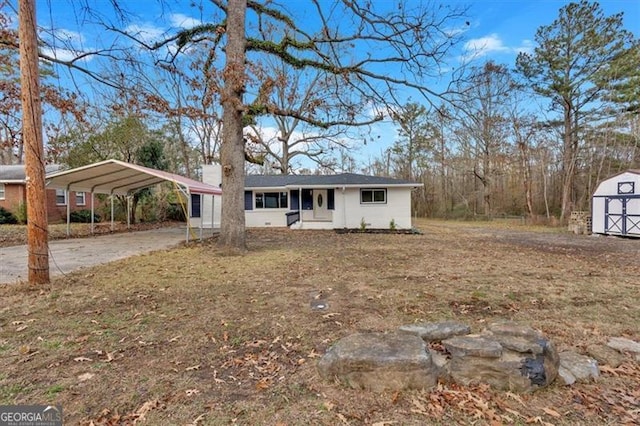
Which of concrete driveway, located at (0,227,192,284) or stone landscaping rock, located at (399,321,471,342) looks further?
concrete driveway, located at (0,227,192,284)

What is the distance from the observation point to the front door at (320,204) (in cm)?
1908

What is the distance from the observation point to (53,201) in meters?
19.3

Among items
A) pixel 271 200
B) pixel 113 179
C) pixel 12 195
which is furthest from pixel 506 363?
pixel 12 195

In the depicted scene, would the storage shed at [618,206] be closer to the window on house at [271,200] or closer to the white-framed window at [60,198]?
the window on house at [271,200]

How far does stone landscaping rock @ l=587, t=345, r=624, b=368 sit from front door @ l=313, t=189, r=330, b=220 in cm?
1599

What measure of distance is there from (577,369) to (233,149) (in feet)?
26.8

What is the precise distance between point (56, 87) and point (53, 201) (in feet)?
53.8

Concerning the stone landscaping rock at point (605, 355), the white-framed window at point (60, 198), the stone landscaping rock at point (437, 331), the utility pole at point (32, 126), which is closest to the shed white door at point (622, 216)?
the stone landscaping rock at point (605, 355)

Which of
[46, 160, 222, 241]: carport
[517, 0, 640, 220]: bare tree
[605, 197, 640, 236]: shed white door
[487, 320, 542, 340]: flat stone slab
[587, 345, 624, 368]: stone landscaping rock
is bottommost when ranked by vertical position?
[587, 345, 624, 368]: stone landscaping rock

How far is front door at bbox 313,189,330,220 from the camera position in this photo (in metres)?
19.1

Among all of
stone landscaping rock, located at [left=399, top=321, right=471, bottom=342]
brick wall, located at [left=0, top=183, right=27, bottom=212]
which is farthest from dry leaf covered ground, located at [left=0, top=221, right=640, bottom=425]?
brick wall, located at [left=0, top=183, right=27, bottom=212]

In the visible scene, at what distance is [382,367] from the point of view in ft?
8.29

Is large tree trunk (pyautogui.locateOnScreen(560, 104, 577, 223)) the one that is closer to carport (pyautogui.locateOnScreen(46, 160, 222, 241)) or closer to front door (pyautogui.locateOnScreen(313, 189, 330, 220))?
front door (pyautogui.locateOnScreen(313, 189, 330, 220))

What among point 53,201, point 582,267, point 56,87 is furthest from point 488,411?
point 53,201
